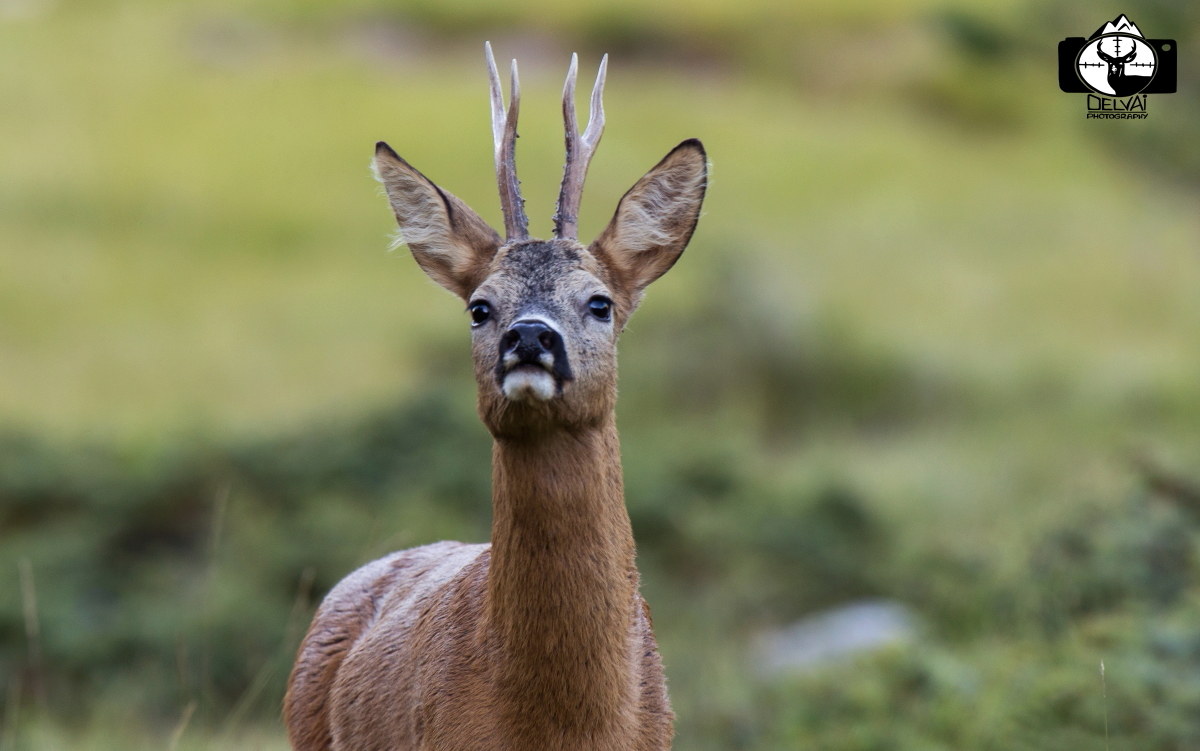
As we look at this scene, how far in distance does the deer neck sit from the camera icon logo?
24.1ft

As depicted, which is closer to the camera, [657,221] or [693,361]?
[657,221]

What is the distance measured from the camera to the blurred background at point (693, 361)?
9586 mm

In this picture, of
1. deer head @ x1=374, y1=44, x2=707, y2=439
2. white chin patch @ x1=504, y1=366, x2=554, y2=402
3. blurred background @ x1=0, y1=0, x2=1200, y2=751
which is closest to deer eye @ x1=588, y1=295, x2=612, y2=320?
deer head @ x1=374, y1=44, x2=707, y2=439

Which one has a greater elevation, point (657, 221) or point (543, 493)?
point (657, 221)

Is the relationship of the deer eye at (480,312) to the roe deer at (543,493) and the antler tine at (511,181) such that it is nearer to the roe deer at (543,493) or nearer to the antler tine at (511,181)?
the roe deer at (543,493)

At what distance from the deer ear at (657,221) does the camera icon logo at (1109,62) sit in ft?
21.4

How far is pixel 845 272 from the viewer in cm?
2809

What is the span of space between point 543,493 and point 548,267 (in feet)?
2.27

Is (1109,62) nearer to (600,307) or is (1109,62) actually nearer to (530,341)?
(600,307)

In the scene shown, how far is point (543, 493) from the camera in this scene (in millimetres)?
4695

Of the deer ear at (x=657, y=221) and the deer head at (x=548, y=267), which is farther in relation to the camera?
the deer ear at (x=657, y=221)

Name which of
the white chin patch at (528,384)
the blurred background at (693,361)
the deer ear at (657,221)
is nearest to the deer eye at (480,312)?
the white chin patch at (528,384)

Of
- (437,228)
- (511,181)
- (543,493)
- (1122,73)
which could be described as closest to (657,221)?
(511,181)

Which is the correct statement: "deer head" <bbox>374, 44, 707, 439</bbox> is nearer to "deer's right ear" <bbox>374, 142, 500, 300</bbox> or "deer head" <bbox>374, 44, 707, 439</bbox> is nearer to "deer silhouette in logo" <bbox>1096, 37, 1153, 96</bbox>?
"deer's right ear" <bbox>374, 142, 500, 300</bbox>
